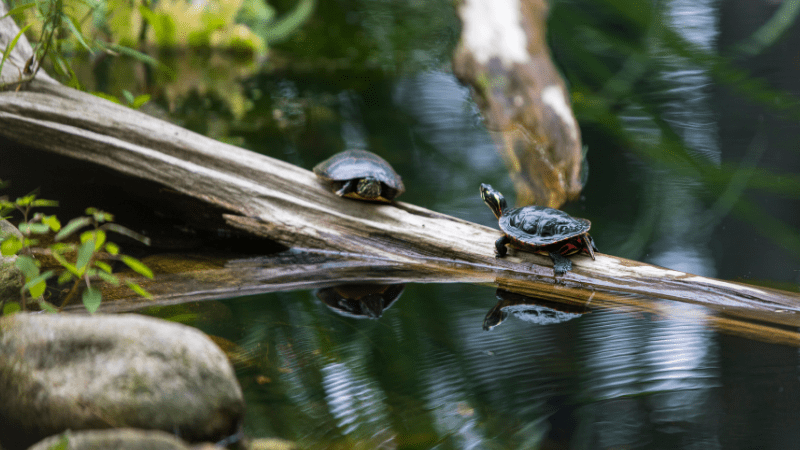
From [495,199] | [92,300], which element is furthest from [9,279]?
[495,199]

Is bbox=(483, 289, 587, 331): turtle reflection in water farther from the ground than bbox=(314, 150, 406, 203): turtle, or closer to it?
closer to it

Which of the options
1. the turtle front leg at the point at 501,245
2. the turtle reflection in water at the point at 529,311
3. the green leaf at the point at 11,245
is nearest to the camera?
the green leaf at the point at 11,245

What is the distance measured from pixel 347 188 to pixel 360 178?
0.32 feet

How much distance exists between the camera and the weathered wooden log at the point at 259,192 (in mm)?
2611

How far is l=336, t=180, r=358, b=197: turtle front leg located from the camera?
8.97 feet

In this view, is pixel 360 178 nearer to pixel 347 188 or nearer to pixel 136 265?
pixel 347 188

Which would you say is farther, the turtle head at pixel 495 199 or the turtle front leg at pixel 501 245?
the turtle head at pixel 495 199

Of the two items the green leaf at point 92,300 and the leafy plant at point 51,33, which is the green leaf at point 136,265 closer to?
the green leaf at point 92,300

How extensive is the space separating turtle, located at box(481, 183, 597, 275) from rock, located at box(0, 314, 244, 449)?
147cm

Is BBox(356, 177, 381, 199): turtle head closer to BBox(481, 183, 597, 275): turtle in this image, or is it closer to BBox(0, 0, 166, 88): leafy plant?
BBox(481, 183, 597, 275): turtle

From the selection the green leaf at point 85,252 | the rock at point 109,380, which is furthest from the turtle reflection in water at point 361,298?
the green leaf at point 85,252

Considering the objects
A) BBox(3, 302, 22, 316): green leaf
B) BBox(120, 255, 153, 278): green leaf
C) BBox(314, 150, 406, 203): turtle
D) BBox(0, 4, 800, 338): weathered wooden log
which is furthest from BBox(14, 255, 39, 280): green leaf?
BBox(314, 150, 406, 203): turtle

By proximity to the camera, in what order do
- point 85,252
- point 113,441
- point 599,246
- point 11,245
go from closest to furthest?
1. point 113,441
2. point 85,252
3. point 11,245
4. point 599,246

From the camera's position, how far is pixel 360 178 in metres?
2.69
